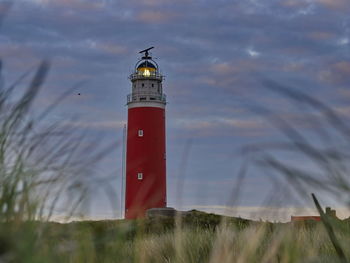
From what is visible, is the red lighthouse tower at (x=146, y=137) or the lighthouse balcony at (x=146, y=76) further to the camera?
the lighthouse balcony at (x=146, y=76)

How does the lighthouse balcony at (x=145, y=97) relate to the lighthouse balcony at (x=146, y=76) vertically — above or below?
below

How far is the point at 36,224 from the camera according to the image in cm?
133

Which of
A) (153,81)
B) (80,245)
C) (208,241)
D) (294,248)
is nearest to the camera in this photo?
(294,248)

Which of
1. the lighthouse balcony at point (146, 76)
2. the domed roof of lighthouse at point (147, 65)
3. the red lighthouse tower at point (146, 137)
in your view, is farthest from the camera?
the domed roof of lighthouse at point (147, 65)

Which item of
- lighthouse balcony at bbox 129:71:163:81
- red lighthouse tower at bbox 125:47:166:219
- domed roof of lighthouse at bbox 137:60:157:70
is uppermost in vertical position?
domed roof of lighthouse at bbox 137:60:157:70

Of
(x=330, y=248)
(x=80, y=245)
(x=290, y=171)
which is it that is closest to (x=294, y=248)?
(x=290, y=171)

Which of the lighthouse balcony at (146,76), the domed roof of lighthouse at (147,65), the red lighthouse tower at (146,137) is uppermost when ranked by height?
the domed roof of lighthouse at (147,65)

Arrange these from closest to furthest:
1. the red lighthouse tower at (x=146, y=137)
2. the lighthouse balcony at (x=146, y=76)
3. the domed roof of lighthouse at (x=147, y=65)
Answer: the red lighthouse tower at (x=146, y=137)
the lighthouse balcony at (x=146, y=76)
the domed roof of lighthouse at (x=147, y=65)

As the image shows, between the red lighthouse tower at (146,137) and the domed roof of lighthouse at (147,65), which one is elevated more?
the domed roof of lighthouse at (147,65)

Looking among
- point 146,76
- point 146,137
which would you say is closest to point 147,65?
point 146,76

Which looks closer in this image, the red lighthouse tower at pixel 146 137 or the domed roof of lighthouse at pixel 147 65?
the red lighthouse tower at pixel 146 137

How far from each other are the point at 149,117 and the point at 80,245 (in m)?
23.4

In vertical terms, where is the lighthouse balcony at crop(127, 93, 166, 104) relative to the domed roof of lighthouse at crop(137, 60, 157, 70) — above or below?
below

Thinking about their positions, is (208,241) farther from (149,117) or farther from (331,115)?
(149,117)
